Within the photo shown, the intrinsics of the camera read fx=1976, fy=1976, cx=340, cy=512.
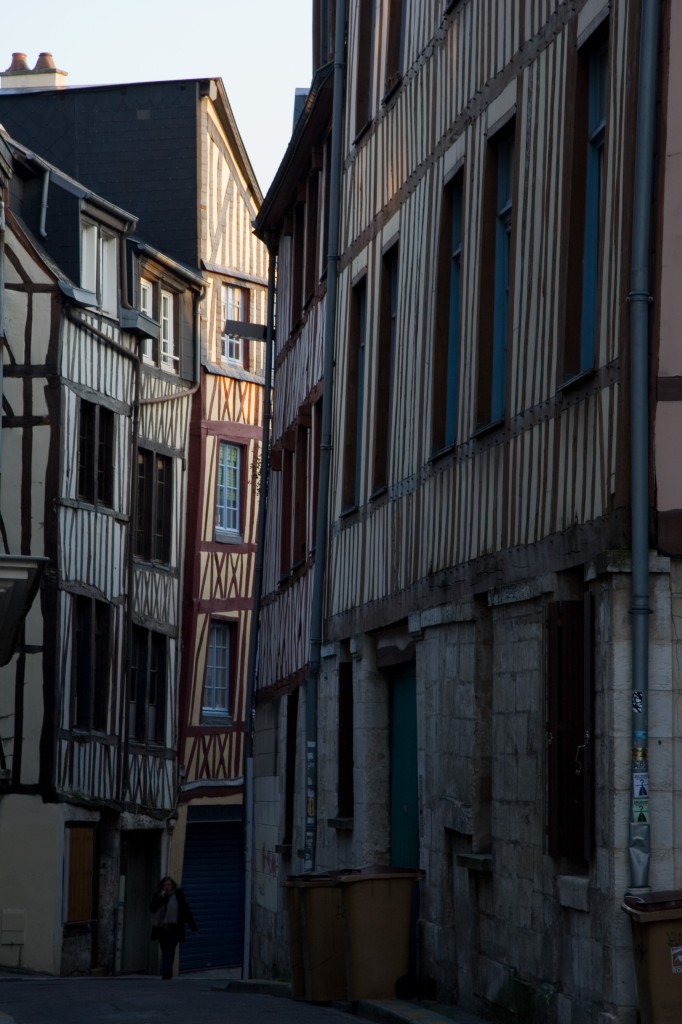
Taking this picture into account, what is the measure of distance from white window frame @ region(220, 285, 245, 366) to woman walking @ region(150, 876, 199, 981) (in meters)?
10.7

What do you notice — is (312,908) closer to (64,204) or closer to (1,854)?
(1,854)

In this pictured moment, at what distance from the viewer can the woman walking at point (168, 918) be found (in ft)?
79.4

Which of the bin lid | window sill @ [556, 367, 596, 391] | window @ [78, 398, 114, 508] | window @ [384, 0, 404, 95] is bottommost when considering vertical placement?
the bin lid

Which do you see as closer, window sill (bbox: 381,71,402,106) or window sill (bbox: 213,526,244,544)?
window sill (bbox: 381,71,402,106)

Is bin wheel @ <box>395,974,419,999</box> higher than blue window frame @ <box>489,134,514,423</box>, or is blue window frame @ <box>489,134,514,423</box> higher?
blue window frame @ <box>489,134,514,423</box>

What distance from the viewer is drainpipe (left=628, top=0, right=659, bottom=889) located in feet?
29.5

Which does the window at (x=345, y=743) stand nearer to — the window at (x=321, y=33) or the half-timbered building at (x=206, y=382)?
the window at (x=321, y=33)

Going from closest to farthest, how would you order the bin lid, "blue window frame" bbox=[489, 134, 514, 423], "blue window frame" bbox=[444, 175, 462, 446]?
the bin lid < "blue window frame" bbox=[489, 134, 514, 423] < "blue window frame" bbox=[444, 175, 462, 446]

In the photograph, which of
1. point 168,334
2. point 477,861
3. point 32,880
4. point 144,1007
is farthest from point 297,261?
point 477,861

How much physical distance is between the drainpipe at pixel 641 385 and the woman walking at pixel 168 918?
1595 cm

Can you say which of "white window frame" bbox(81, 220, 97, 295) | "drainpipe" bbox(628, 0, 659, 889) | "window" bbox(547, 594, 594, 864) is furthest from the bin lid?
"white window frame" bbox(81, 220, 97, 295)

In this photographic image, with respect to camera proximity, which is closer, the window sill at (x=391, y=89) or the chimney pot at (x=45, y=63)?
the window sill at (x=391, y=89)

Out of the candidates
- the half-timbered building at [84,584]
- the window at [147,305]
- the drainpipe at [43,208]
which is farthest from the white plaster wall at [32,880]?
the window at [147,305]

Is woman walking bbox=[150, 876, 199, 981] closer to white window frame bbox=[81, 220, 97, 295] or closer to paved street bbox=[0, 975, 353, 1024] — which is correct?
paved street bbox=[0, 975, 353, 1024]
